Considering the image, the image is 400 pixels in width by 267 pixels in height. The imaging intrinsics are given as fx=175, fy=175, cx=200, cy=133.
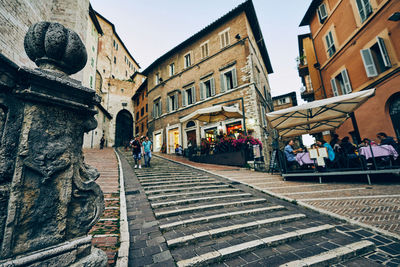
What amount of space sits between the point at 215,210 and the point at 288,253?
5.85 feet

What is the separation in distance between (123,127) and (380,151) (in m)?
31.7

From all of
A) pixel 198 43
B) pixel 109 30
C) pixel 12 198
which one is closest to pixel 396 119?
pixel 12 198

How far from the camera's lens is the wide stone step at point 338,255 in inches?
84.3

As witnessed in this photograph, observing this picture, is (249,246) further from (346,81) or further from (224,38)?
(224,38)

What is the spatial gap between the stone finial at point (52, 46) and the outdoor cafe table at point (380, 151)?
762 cm

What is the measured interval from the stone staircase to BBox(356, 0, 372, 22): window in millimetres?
12282

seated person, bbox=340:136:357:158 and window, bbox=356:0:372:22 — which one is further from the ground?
window, bbox=356:0:372:22

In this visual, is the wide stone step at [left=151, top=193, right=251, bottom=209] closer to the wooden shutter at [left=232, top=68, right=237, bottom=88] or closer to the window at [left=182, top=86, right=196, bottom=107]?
the wooden shutter at [left=232, top=68, right=237, bottom=88]

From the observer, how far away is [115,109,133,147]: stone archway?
95.7ft

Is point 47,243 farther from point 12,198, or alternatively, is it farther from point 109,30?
point 109,30

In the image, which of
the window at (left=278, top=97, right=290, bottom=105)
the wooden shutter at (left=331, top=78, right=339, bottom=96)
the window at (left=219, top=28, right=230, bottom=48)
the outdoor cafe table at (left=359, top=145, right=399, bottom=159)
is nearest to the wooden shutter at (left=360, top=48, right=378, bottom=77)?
the wooden shutter at (left=331, top=78, right=339, bottom=96)

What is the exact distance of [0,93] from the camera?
4.29ft

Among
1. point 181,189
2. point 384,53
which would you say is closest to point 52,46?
point 181,189

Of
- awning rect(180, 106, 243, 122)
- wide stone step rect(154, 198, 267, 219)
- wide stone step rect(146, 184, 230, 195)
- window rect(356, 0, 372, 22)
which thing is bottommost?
wide stone step rect(154, 198, 267, 219)
